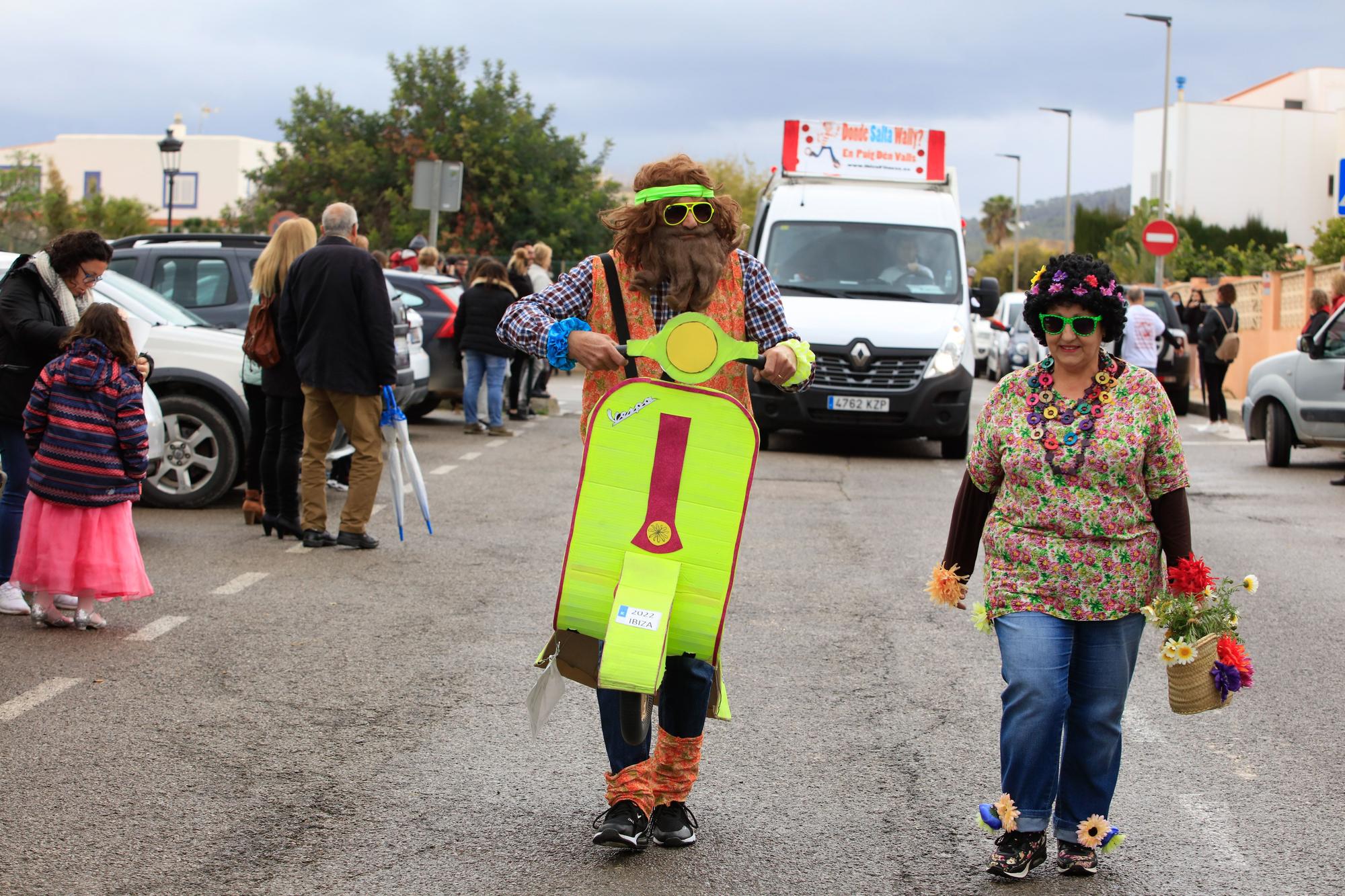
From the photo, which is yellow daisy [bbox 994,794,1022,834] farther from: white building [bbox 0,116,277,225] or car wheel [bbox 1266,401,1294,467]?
white building [bbox 0,116,277,225]

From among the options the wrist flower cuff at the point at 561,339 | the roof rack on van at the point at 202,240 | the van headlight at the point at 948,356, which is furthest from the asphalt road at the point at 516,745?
the van headlight at the point at 948,356

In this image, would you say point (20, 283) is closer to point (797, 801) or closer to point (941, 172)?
point (797, 801)

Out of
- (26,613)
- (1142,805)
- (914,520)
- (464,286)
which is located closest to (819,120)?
(464,286)

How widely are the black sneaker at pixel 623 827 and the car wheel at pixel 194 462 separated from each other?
285 inches

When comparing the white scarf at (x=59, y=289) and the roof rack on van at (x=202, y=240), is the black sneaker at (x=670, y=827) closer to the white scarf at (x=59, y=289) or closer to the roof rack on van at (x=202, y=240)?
the white scarf at (x=59, y=289)

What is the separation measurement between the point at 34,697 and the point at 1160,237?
89.4 feet

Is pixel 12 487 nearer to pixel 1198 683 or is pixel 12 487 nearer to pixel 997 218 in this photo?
pixel 1198 683

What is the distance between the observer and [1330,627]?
779 centimetres

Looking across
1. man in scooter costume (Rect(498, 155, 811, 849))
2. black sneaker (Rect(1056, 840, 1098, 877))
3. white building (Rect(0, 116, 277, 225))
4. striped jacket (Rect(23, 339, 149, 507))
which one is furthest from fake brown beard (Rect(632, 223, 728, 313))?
white building (Rect(0, 116, 277, 225))

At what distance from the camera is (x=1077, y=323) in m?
4.19

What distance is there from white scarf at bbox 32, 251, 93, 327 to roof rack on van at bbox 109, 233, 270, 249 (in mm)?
6222

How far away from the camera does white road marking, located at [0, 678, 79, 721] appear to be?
18.7ft

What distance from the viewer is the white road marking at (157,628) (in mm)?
7035

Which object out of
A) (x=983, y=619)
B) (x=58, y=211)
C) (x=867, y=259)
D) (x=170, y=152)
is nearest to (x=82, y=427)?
(x=983, y=619)
